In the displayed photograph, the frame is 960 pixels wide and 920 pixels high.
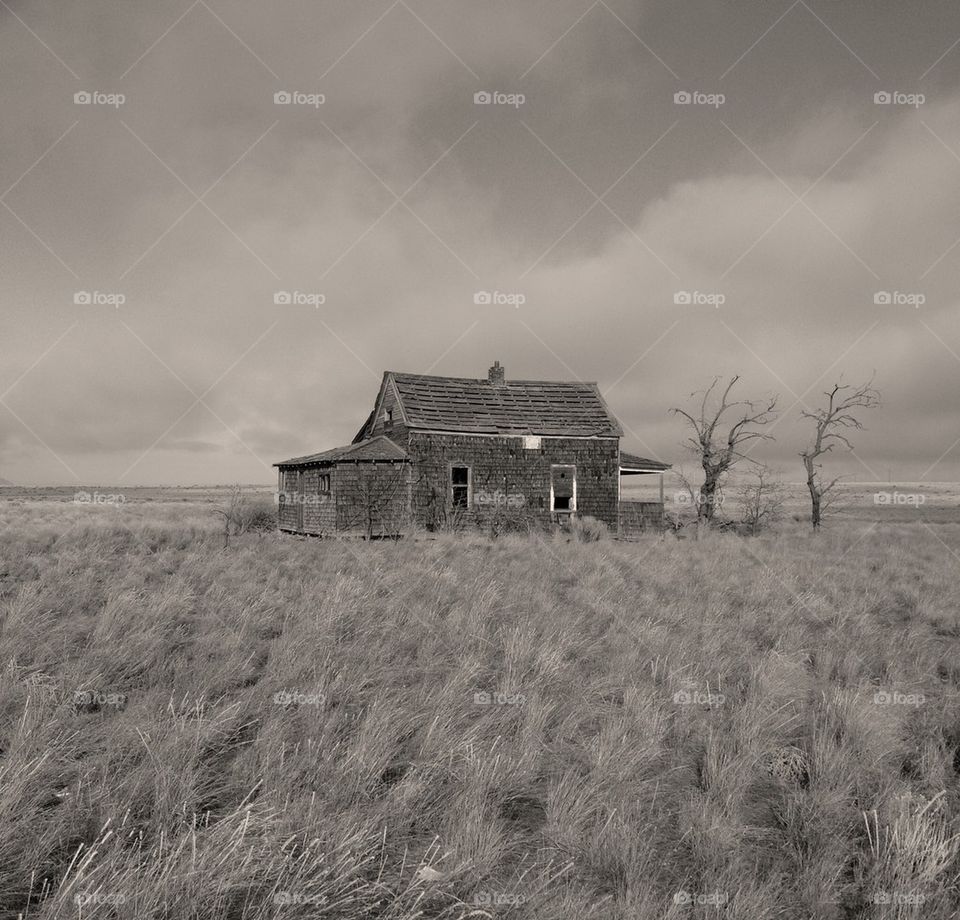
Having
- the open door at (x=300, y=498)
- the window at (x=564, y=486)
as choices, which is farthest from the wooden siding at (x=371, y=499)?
the window at (x=564, y=486)

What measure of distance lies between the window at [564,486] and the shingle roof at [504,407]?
1281 mm

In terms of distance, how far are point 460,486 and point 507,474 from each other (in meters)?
1.73

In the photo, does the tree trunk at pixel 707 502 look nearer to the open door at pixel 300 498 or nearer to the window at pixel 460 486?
the window at pixel 460 486

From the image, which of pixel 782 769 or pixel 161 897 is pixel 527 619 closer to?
pixel 782 769

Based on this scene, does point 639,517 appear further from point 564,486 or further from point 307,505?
point 307,505

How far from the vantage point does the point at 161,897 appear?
2342mm

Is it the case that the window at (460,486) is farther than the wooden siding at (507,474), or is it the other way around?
the window at (460,486)

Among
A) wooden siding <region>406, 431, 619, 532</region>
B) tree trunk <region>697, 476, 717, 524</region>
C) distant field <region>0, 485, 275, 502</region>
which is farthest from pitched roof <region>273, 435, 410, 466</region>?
distant field <region>0, 485, 275, 502</region>

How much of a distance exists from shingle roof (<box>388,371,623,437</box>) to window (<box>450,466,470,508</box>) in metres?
1.38

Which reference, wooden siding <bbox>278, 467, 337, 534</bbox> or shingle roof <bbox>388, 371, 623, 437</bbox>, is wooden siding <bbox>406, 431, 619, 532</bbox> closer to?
shingle roof <bbox>388, 371, 623, 437</bbox>

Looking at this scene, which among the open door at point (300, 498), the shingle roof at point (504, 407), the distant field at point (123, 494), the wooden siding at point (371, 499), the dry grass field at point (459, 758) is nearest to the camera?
the dry grass field at point (459, 758)

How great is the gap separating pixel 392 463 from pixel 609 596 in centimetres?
1346

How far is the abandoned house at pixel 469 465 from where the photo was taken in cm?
2116

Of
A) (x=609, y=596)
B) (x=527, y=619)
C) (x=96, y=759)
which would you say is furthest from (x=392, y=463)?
(x=96, y=759)
